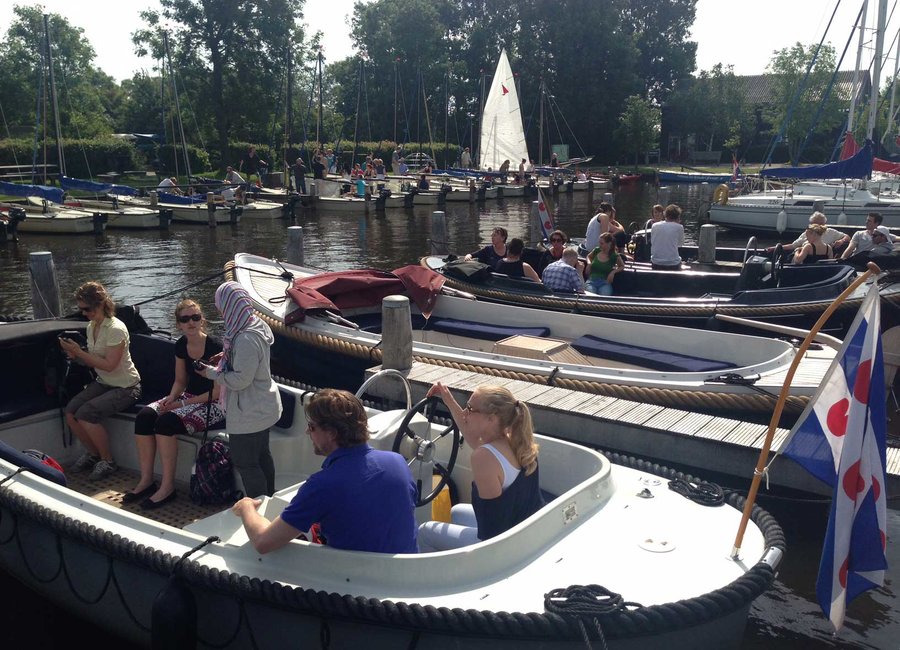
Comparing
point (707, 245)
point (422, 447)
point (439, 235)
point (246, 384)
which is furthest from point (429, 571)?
point (439, 235)

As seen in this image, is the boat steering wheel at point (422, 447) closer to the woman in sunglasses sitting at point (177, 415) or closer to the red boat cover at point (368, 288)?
the woman in sunglasses sitting at point (177, 415)

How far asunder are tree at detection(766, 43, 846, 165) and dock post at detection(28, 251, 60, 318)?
48153 millimetres

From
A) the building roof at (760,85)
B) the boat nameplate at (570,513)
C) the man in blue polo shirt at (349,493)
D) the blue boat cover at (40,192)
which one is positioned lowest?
the boat nameplate at (570,513)

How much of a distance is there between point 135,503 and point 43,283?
5.16m

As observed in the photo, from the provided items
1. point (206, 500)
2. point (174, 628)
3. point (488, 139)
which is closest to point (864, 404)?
point (174, 628)

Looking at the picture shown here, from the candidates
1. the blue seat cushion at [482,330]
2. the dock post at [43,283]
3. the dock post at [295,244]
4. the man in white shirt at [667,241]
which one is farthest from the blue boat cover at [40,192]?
the man in white shirt at [667,241]

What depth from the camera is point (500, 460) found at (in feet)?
11.7

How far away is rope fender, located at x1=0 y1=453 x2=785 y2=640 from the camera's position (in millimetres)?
3219

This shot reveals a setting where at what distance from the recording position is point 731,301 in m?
9.10

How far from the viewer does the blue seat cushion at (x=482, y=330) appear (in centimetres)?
859

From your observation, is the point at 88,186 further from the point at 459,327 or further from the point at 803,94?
the point at 803,94

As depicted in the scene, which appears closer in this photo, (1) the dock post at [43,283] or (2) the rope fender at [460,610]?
(2) the rope fender at [460,610]

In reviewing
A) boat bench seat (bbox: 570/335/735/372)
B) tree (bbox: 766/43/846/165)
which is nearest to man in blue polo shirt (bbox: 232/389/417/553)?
boat bench seat (bbox: 570/335/735/372)

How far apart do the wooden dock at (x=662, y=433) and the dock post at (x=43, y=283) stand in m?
5.36
